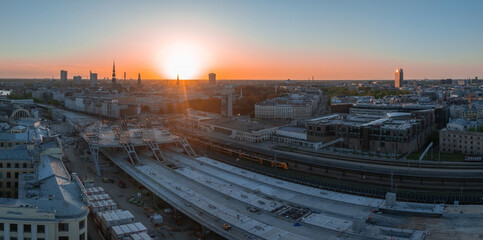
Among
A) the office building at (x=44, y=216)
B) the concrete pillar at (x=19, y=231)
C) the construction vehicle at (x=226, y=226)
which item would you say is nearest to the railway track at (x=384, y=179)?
the construction vehicle at (x=226, y=226)

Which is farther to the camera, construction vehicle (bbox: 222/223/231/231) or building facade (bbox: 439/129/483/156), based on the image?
building facade (bbox: 439/129/483/156)

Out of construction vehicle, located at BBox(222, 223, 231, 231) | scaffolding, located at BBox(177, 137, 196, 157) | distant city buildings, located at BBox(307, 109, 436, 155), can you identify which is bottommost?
construction vehicle, located at BBox(222, 223, 231, 231)

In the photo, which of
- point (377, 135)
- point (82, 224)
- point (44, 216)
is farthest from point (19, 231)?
point (377, 135)

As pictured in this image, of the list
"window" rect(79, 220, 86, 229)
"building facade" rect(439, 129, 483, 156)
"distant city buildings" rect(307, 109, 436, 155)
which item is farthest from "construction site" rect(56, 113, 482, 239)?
"building facade" rect(439, 129, 483, 156)

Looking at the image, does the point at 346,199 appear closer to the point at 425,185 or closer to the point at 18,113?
the point at 425,185

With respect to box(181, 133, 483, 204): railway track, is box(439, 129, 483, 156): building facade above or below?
above

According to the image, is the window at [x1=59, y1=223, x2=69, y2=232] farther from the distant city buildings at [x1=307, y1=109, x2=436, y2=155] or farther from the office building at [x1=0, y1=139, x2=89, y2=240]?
the distant city buildings at [x1=307, y1=109, x2=436, y2=155]

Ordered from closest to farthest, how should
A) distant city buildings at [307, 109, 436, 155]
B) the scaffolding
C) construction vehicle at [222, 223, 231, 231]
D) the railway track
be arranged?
construction vehicle at [222, 223, 231, 231] → the railway track → the scaffolding → distant city buildings at [307, 109, 436, 155]

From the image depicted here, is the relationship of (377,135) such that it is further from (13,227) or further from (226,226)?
(13,227)

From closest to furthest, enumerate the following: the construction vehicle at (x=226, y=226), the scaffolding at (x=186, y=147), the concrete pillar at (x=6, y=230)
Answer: the concrete pillar at (x=6, y=230)
the construction vehicle at (x=226, y=226)
the scaffolding at (x=186, y=147)

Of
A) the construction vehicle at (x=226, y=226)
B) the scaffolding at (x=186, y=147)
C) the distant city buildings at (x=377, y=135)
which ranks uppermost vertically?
the distant city buildings at (x=377, y=135)

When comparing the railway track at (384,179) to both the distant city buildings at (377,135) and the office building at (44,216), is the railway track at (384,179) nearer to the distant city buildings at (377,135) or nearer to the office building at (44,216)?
the distant city buildings at (377,135)
